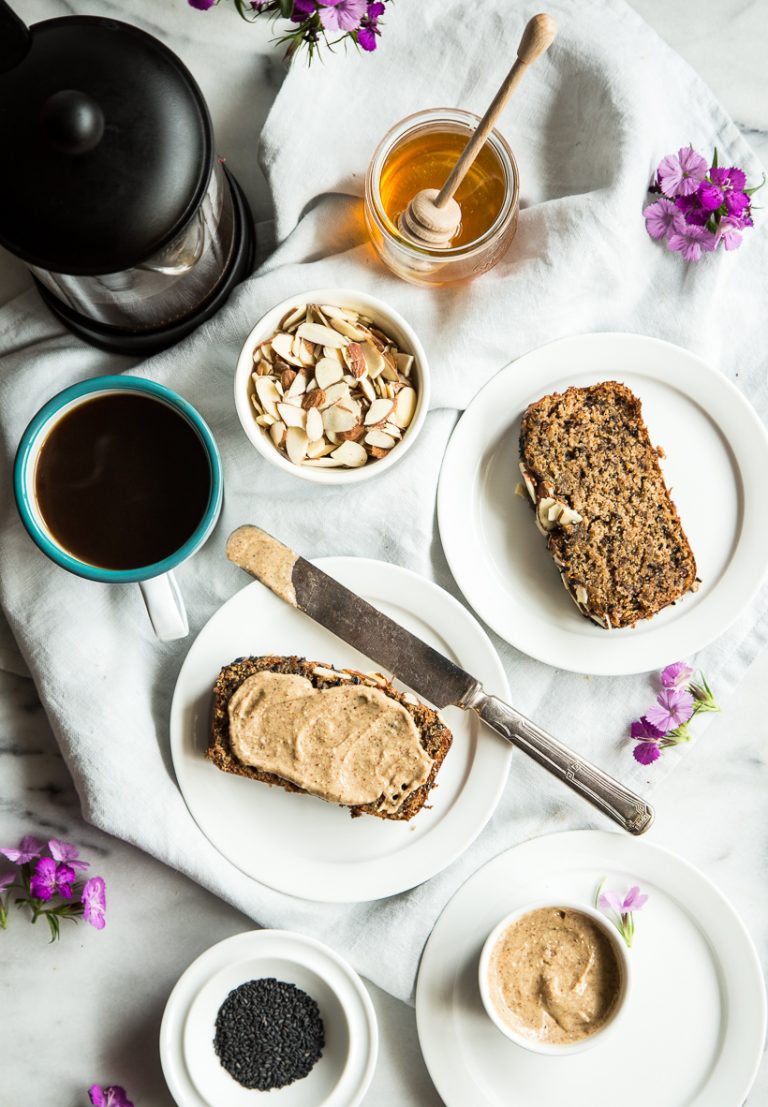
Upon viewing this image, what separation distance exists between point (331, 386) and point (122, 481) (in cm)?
38

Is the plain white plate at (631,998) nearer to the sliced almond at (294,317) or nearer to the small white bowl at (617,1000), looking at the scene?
the small white bowl at (617,1000)

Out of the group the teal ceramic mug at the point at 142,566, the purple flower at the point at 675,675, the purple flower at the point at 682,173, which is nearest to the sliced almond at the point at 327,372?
the teal ceramic mug at the point at 142,566

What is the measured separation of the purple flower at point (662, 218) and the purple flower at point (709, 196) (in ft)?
0.15

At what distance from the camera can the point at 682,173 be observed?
1.69 m

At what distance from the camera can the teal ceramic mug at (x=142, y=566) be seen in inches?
58.1

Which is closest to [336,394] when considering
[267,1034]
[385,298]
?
[385,298]

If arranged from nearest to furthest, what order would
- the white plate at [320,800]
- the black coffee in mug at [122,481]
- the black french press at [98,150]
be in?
the black french press at [98,150], the black coffee in mug at [122,481], the white plate at [320,800]

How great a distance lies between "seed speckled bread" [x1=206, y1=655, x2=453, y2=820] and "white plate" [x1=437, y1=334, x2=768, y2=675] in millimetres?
208

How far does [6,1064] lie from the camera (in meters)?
1.76

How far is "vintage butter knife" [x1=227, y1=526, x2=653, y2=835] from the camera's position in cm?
162

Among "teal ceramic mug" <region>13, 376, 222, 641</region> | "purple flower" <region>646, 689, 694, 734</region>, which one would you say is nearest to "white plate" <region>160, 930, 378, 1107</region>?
"teal ceramic mug" <region>13, 376, 222, 641</region>

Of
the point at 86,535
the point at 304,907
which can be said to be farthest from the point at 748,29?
the point at 304,907

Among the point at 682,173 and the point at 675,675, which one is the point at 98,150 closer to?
the point at 682,173

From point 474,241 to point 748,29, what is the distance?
2.42 feet
